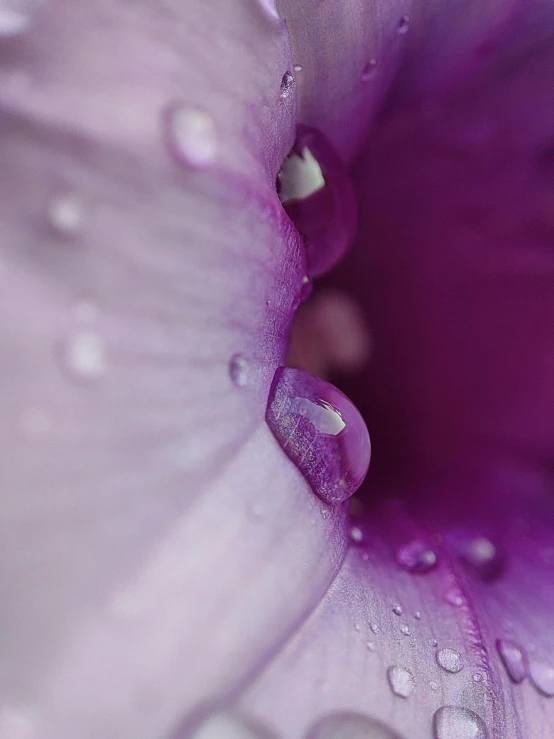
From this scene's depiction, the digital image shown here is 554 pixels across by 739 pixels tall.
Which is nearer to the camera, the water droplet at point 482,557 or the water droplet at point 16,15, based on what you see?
the water droplet at point 16,15

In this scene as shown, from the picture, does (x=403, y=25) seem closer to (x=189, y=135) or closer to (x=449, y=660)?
(x=189, y=135)

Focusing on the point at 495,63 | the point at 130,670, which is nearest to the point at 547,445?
the point at 495,63

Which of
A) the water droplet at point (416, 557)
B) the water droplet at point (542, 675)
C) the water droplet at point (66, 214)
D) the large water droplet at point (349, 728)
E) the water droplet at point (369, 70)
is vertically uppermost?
the water droplet at point (369, 70)

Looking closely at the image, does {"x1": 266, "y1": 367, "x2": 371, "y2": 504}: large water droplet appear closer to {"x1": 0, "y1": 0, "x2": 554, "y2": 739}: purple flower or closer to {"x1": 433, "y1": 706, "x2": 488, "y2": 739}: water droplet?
{"x1": 0, "y1": 0, "x2": 554, "y2": 739}: purple flower

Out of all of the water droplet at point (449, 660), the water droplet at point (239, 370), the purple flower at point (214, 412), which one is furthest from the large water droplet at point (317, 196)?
the water droplet at point (449, 660)

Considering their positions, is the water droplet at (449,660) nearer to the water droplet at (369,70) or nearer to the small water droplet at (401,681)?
the small water droplet at (401,681)

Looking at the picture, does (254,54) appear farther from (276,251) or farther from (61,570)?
(61,570)

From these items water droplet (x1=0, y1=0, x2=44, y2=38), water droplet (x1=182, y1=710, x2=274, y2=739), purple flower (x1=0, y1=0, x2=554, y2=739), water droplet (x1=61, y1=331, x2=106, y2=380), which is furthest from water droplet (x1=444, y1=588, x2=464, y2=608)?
water droplet (x1=0, y1=0, x2=44, y2=38)
